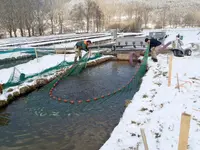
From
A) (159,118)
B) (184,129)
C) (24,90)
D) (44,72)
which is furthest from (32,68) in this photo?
(184,129)

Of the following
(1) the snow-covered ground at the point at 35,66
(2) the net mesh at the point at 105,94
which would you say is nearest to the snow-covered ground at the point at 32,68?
(1) the snow-covered ground at the point at 35,66

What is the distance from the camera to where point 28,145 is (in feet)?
17.3

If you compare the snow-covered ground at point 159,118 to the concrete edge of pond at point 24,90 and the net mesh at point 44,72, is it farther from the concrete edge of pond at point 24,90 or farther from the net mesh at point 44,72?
the net mesh at point 44,72

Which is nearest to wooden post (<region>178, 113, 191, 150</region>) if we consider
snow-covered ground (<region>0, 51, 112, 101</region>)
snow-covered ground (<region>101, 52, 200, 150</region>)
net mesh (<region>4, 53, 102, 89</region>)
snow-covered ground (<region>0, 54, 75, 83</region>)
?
snow-covered ground (<region>101, 52, 200, 150</region>)

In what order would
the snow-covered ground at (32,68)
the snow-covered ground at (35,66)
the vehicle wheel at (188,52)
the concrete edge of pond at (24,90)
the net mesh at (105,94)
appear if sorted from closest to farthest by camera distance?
the concrete edge of pond at (24,90), the net mesh at (105,94), the snow-covered ground at (32,68), the snow-covered ground at (35,66), the vehicle wheel at (188,52)

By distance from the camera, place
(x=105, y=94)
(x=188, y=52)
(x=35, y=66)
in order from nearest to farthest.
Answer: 1. (x=105, y=94)
2. (x=35, y=66)
3. (x=188, y=52)

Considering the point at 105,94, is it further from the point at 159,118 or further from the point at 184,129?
the point at 184,129

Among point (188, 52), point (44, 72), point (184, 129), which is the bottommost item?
point (44, 72)

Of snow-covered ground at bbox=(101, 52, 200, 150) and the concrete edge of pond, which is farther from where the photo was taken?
the concrete edge of pond

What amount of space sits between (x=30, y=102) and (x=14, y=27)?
111 ft

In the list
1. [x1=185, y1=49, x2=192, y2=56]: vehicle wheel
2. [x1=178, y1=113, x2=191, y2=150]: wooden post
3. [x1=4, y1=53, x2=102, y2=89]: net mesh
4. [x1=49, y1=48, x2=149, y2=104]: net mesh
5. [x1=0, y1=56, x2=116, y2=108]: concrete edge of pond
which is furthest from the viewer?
[x1=185, y1=49, x2=192, y2=56]: vehicle wheel

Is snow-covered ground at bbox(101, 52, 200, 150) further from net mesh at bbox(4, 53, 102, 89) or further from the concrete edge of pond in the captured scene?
net mesh at bbox(4, 53, 102, 89)

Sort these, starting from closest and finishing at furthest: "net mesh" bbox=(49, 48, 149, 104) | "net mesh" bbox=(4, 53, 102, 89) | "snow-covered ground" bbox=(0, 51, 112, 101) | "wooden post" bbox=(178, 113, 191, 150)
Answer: "wooden post" bbox=(178, 113, 191, 150)
"net mesh" bbox=(49, 48, 149, 104)
"net mesh" bbox=(4, 53, 102, 89)
"snow-covered ground" bbox=(0, 51, 112, 101)

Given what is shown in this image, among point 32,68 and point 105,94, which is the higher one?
point 32,68
